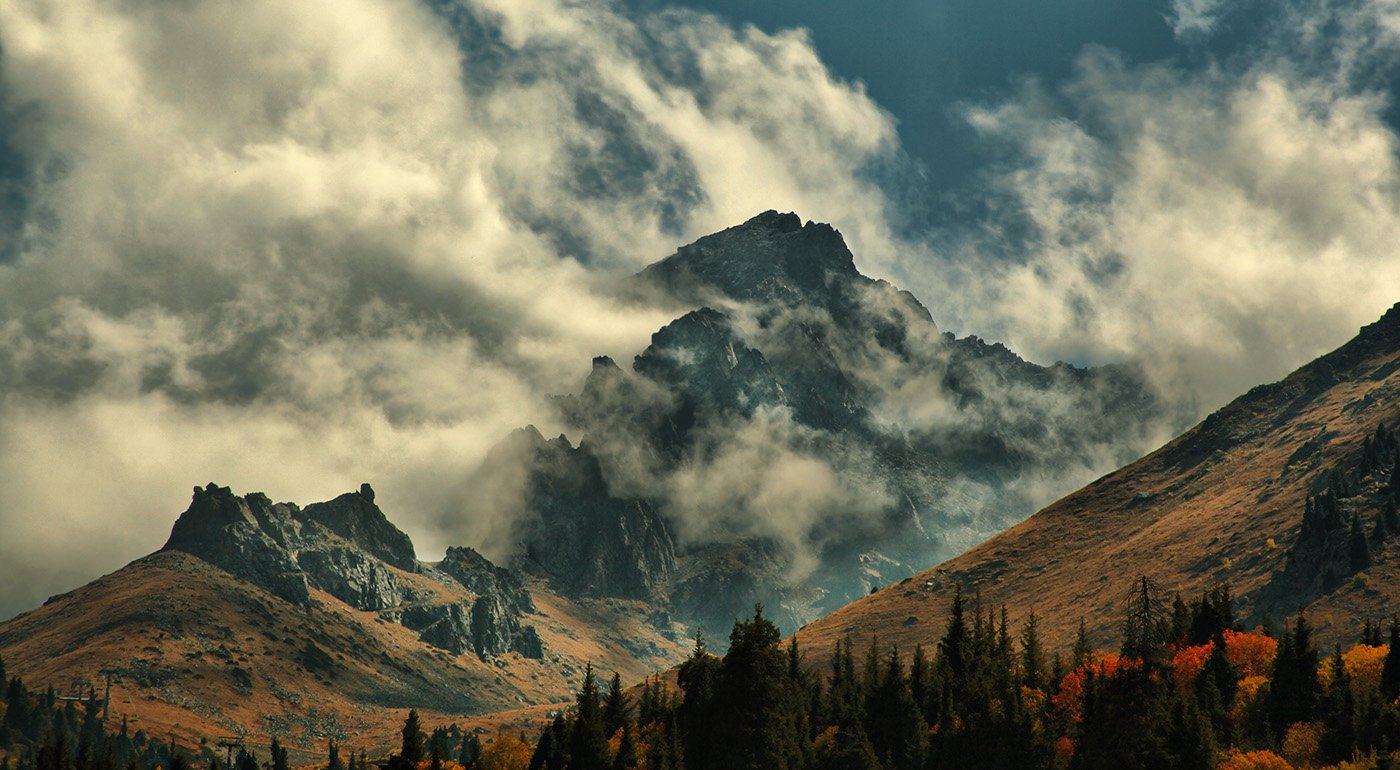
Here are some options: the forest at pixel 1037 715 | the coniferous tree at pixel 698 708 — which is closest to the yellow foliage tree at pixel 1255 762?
the forest at pixel 1037 715

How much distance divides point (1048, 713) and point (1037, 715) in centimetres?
309

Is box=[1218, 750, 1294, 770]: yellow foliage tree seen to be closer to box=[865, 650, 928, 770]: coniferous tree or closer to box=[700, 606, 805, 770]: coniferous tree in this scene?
box=[865, 650, 928, 770]: coniferous tree

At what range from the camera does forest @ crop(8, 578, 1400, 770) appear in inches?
4491

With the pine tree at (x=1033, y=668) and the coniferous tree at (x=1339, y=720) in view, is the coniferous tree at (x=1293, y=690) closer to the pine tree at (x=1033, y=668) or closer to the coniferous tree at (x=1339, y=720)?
the coniferous tree at (x=1339, y=720)

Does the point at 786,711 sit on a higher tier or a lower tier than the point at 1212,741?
higher

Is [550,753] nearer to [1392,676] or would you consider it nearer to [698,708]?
[698,708]

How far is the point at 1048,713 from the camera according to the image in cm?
15425

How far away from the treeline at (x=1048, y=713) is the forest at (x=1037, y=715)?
213 millimetres

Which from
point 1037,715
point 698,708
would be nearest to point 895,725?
point 1037,715

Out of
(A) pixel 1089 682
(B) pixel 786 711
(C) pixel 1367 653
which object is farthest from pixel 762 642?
(C) pixel 1367 653

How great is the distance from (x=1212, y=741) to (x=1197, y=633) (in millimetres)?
66884

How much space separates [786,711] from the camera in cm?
14238

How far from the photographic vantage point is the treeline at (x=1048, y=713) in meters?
113

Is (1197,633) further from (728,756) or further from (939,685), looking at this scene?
(728,756)
